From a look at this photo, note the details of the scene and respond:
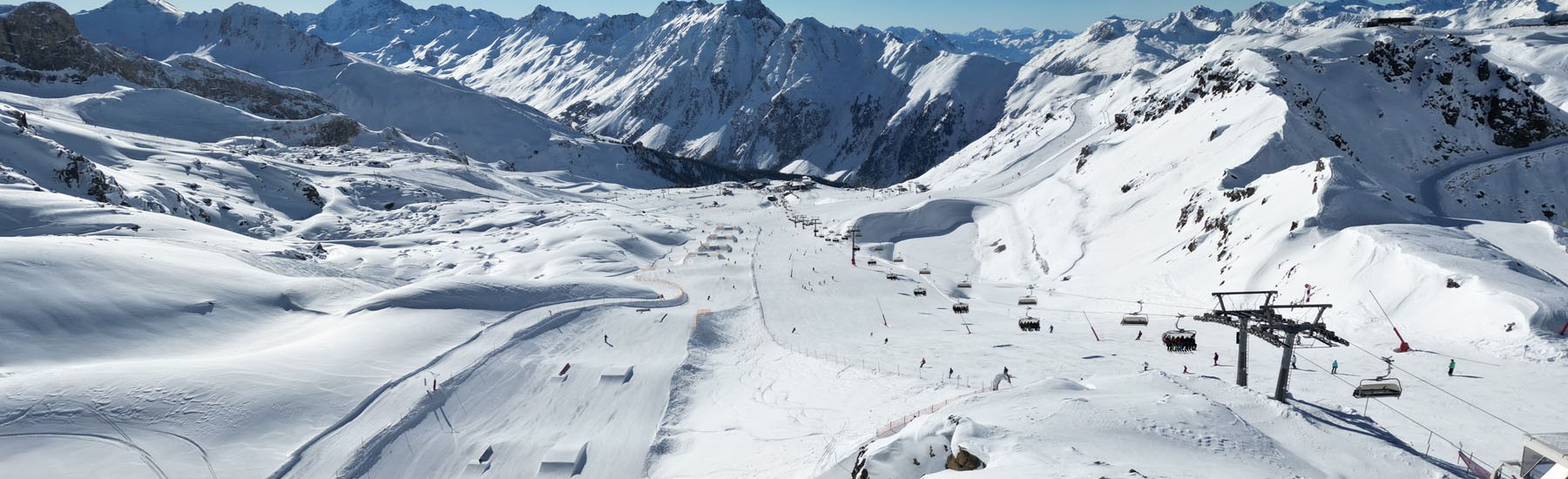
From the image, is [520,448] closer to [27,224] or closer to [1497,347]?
[1497,347]

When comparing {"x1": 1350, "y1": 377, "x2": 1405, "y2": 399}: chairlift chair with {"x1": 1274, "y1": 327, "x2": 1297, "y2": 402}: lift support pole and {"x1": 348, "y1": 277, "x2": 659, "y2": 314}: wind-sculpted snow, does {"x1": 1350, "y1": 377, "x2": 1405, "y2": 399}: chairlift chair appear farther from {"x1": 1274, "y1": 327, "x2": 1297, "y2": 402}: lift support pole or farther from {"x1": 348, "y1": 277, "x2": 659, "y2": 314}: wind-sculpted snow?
{"x1": 348, "y1": 277, "x2": 659, "y2": 314}: wind-sculpted snow

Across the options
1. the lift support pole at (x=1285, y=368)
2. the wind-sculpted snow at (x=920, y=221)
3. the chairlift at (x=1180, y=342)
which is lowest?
the wind-sculpted snow at (x=920, y=221)

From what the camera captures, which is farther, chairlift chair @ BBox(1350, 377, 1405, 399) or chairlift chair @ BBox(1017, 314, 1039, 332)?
chairlift chair @ BBox(1017, 314, 1039, 332)

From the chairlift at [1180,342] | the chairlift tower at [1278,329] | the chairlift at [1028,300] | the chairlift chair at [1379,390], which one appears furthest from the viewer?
the chairlift at [1028,300]

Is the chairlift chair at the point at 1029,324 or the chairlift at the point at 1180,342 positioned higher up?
the chairlift at the point at 1180,342

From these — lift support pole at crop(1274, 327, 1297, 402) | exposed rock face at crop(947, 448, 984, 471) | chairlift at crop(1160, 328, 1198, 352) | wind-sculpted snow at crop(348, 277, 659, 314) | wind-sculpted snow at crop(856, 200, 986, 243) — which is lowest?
wind-sculpted snow at crop(856, 200, 986, 243)

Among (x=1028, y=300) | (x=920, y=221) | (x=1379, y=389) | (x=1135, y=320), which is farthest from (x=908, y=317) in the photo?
(x=920, y=221)

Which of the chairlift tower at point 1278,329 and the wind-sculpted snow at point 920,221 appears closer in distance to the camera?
the chairlift tower at point 1278,329

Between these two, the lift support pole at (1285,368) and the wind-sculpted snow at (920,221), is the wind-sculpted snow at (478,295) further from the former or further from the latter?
the wind-sculpted snow at (920,221)

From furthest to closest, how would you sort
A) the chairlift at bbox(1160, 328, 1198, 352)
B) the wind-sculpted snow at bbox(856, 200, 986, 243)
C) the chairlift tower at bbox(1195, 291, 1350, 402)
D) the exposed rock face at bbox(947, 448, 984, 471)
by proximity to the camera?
the wind-sculpted snow at bbox(856, 200, 986, 243) → the chairlift at bbox(1160, 328, 1198, 352) → the chairlift tower at bbox(1195, 291, 1350, 402) → the exposed rock face at bbox(947, 448, 984, 471)

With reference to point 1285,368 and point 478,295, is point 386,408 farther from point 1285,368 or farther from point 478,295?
point 1285,368

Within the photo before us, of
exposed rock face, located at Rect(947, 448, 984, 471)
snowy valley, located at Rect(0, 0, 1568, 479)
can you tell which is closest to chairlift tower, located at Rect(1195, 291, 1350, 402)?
snowy valley, located at Rect(0, 0, 1568, 479)

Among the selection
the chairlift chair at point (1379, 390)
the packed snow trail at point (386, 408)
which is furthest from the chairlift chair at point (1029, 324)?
the packed snow trail at point (386, 408)

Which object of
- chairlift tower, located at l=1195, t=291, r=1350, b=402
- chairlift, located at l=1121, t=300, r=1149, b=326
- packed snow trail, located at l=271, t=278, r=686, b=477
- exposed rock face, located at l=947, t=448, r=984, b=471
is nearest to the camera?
exposed rock face, located at l=947, t=448, r=984, b=471
